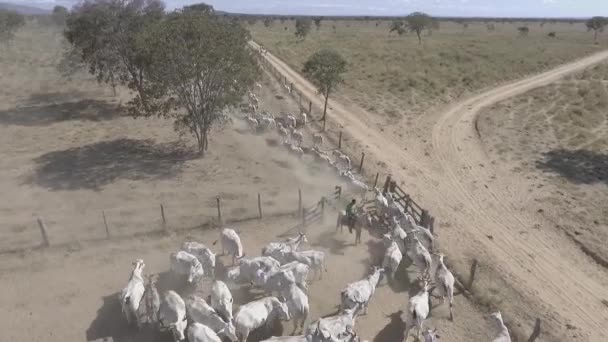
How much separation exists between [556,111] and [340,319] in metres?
35.0

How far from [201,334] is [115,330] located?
3458 millimetres

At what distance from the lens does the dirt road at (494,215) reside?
15.8 meters

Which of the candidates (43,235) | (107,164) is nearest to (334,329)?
(43,235)

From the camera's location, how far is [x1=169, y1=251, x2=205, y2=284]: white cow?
47.4ft

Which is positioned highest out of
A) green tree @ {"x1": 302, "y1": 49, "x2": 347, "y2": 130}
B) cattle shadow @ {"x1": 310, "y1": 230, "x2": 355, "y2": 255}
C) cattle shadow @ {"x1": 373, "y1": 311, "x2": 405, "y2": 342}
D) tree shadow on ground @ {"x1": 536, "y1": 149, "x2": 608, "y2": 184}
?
green tree @ {"x1": 302, "y1": 49, "x2": 347, "y2": 130}

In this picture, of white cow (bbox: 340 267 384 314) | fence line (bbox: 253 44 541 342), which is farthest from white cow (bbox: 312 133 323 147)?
white cow (bbox: 340 267 384 314)

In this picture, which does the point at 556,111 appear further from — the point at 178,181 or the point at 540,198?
the point at 178,181

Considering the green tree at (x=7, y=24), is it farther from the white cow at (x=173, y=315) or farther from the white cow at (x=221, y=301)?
the white cow at (x=221, y=301)

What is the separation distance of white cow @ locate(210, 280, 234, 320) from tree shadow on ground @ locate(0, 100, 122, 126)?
25.6m

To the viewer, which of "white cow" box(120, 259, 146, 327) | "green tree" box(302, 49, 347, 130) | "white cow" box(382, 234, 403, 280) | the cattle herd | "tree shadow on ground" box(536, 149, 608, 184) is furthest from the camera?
"green tree" box(302, 49, 347, 130)

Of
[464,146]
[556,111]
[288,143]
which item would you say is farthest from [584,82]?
[288,143]

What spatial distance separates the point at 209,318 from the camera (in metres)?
12.2


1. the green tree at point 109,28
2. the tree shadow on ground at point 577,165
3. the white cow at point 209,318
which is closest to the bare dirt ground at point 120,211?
the white cow at point 209,318

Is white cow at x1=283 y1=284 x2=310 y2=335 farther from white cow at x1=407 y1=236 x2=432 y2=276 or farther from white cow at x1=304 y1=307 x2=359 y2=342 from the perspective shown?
white cow at x1=407 y1=236 x2=432 y2=276
